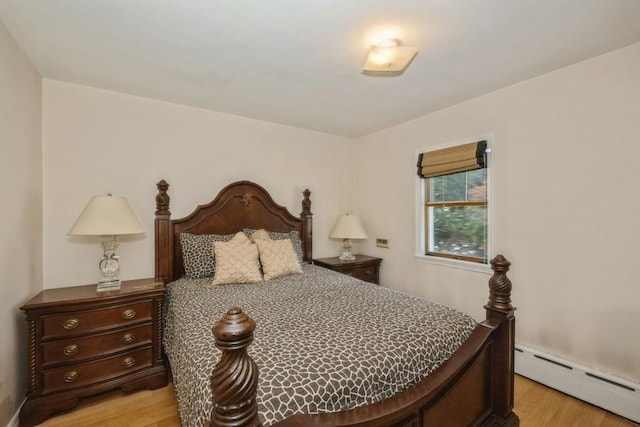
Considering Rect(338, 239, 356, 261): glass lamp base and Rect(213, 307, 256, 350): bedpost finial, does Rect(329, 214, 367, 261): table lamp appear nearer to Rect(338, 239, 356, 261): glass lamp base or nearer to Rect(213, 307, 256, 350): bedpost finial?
Rect(338, 239, 356, 261): glass lamp base

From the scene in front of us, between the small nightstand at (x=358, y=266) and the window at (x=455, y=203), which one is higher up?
the window at (x=455, y=203)

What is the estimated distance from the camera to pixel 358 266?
134 inches

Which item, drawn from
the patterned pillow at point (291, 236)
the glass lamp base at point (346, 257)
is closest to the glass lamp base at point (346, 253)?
the glass lamp base at point (346, 257)

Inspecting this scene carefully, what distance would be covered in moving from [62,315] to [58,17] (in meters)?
1.77

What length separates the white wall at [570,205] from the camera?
1.88 meters

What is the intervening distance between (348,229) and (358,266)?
45 cm

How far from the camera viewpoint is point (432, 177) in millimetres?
3119

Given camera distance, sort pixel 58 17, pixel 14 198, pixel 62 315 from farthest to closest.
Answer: pixel 62 315 < pixel 14 198 < pixel 58 17

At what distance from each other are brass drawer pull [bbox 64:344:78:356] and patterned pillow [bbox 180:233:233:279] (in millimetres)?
855

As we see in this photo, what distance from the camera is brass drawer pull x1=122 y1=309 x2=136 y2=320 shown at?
2.08m

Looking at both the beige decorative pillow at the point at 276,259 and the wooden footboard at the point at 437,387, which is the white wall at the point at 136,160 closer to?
the beige decorative pillow at the point at 276,259

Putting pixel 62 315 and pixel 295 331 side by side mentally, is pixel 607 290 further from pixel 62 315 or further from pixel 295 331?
pixel 62 315

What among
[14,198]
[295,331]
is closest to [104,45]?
[14,198]

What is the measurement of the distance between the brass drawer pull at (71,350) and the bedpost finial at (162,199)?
1137mm
